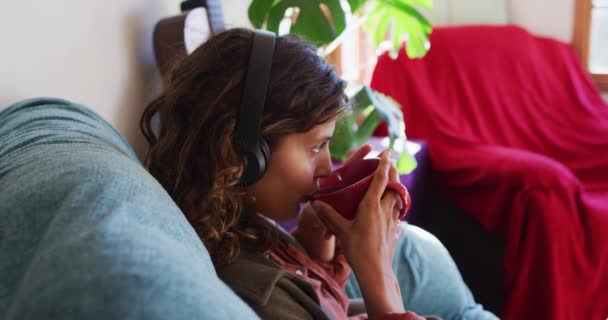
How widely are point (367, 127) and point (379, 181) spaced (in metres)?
0.69

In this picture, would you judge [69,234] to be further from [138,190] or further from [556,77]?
[556,77]

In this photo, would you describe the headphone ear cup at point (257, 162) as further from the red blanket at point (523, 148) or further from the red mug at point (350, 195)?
the red blanket at point (523, 148)

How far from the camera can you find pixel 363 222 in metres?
0.90

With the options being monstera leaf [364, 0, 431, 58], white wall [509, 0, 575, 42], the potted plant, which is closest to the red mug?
the potted plant

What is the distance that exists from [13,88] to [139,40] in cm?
45

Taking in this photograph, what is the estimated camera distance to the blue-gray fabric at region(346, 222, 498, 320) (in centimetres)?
127

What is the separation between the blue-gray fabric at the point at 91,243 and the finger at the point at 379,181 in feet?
1.34

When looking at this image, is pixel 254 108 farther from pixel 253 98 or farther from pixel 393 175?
pixel 393 175

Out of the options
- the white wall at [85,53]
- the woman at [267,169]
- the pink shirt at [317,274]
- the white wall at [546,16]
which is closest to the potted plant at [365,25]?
the white wall at [85,53]

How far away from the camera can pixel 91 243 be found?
14.9 inches

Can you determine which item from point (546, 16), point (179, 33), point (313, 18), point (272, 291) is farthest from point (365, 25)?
point (546, 16)

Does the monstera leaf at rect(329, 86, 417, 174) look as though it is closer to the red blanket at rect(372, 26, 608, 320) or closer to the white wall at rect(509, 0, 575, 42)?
the red blanket at rect(372, 26, 608, 320)

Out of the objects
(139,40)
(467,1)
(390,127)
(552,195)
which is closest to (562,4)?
(467,1)

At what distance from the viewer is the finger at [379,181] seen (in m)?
0.90
